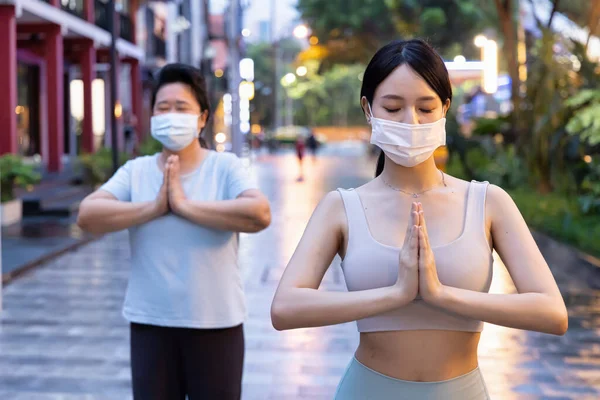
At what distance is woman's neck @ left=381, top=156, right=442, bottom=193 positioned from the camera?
256cm

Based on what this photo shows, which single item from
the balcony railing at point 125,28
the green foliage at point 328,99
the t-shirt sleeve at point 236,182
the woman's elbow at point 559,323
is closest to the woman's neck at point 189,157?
the t-shirt sleeve at point 236,182

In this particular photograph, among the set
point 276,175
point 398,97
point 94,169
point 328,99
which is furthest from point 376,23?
point 328,99

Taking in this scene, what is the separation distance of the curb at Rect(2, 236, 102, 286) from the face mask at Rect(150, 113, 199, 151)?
7.76 metres

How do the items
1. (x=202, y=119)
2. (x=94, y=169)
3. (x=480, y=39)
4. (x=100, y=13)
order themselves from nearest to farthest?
(x=202, y=119)
(x=94, y=169)
(x=100, y=13)
(x=480, y=39)

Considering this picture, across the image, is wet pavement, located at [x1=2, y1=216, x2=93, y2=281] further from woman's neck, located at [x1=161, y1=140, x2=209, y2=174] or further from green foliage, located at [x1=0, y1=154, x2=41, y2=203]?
woman's neck, located at [x1=161, y1=140, x2=209, y2=174]

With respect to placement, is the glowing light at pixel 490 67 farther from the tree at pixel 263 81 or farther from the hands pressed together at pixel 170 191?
the tree at pixel 263 81

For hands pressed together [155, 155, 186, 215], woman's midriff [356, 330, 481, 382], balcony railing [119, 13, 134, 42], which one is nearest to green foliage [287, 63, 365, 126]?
balcony railing [119, 13, 134, 42]

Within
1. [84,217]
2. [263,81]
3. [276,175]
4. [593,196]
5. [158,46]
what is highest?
[263,81]

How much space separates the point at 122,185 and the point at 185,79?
1.63 feet

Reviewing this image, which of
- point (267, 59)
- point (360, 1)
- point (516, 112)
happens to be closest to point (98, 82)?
point (360, 1)

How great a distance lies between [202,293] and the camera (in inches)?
146

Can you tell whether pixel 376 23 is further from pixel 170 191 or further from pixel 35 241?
pixel 170 191

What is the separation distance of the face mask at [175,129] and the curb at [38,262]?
7762 mm

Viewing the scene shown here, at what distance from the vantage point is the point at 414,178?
2.56 metres
